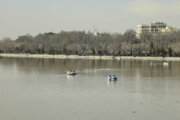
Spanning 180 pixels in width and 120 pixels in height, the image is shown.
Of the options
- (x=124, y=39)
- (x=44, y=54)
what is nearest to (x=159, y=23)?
(x=124, y=39)

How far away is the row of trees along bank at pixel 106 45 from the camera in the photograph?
52444 millimetres

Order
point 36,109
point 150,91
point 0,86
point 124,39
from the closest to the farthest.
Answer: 1. point 36,109
2. point 150,91
3. point 0,86
4. point 124,39

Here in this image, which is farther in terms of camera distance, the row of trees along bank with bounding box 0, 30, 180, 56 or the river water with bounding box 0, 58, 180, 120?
the row of trees along bank with bounding box 0, 30, 180, 56

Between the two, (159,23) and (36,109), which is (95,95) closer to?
(36,109)

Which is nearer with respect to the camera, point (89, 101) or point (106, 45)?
point (89, 101)

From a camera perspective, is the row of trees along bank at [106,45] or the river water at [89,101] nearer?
the river water at [89,101]

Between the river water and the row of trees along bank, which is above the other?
the row of trees along bank

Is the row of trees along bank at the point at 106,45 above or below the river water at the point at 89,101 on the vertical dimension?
above

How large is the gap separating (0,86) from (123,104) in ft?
27.3

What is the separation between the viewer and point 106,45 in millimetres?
60531

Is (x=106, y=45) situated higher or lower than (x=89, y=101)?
higher

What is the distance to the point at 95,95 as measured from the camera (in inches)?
→ 629

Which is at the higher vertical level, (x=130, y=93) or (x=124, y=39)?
(x=124, y=39)

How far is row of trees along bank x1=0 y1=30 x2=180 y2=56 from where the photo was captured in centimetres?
5244
